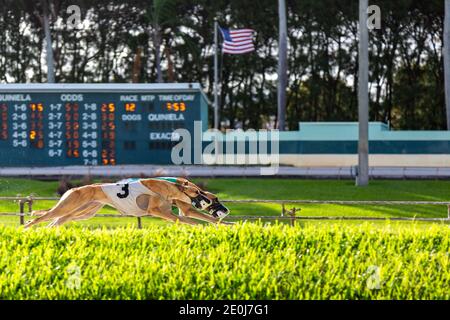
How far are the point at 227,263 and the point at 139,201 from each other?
5138mm

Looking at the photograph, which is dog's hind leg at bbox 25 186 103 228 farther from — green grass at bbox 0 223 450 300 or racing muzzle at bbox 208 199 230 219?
green grass at bbox 0 223 450 300

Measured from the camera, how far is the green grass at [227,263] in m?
5.65

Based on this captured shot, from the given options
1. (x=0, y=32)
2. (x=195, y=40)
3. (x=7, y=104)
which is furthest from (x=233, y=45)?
(x=0, y=32)

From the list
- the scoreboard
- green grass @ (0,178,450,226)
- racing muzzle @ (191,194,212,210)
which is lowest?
green grass @ (0,178,450,226)

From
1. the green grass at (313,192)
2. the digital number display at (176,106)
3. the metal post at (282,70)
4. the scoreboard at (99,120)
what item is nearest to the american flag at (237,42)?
the metal post at (282,70)

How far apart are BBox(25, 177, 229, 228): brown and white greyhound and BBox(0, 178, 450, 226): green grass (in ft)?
26.7

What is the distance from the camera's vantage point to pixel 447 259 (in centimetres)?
641

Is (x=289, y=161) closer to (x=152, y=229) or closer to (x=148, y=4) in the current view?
(x=148, y=4)

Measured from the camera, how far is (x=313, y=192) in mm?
24875

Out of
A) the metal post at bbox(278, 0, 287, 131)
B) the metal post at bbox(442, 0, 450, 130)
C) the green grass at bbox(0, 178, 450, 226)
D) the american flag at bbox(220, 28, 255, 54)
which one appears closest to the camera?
the green grass at bbox(0, 178, 450, 226)

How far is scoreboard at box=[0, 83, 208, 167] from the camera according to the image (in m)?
30.7

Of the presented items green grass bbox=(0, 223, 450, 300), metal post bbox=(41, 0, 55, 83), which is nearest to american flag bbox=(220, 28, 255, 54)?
metal post bbox=(41, 0, 55, 83)

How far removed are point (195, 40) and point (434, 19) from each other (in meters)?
17.0

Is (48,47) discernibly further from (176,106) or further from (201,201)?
(201,201)
